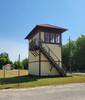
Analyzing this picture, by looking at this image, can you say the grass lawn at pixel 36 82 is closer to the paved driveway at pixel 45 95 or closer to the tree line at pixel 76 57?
the paved driveway at pixel 45 95

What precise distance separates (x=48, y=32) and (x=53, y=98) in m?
24.3

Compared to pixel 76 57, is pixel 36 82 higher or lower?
lower

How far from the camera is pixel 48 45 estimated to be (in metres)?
38.9

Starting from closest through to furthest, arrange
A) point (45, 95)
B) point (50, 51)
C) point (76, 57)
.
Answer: point (45, 95) → point (50, 51) → point (76, 57)

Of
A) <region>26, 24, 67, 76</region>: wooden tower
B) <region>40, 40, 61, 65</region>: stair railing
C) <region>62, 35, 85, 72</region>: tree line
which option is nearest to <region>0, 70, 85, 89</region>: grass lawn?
<region>26, 24, 67, 76</region>: wooden tower

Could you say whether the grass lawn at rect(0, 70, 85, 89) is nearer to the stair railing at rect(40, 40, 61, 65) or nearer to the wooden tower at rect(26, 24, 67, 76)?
the wooden tower at rect(26, 24, 67, 76)

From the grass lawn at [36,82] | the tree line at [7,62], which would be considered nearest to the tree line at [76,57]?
the tree line at [7,62]

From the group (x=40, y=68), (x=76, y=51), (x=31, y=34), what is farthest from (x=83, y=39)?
(x=40, y=68)

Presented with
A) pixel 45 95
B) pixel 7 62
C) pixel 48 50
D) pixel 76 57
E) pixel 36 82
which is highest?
pixel 48 50

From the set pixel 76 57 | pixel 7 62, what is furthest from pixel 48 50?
pixel 7 62

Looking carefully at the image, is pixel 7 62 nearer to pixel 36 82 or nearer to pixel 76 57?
pixel 76 57

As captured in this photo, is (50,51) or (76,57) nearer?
(50,51)

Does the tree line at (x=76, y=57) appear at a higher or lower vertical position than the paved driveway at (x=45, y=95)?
higher

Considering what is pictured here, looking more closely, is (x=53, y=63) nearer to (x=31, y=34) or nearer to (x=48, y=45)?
(x=48, y=45)
